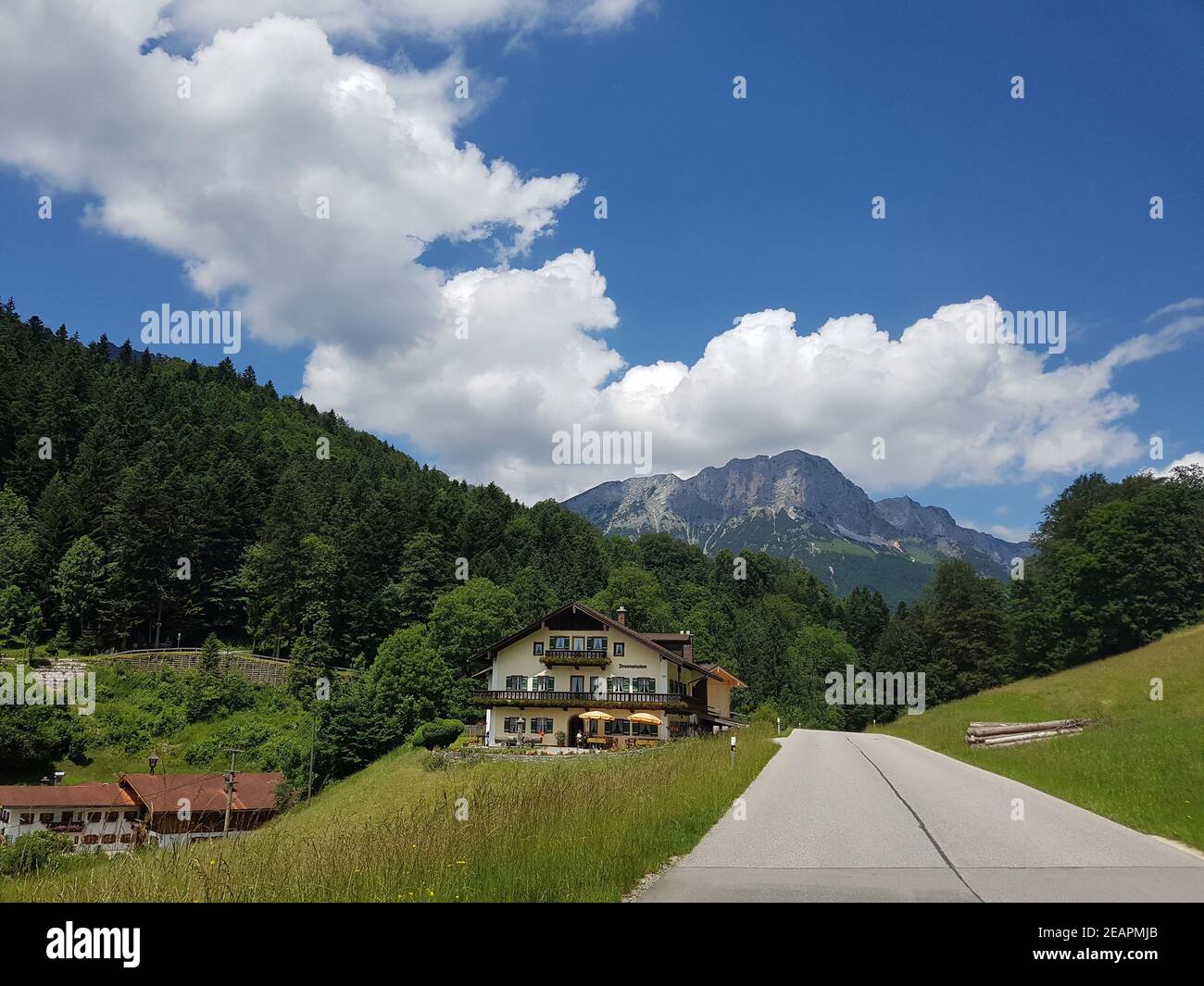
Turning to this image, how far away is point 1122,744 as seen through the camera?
19188 mm

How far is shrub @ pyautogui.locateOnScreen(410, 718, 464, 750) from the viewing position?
4591 centimetres

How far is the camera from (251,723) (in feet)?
188

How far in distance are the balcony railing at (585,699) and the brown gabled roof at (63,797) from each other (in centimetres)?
1966

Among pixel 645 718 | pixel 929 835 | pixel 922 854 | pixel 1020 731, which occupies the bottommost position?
pixel 645 718

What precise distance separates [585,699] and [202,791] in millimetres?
22063

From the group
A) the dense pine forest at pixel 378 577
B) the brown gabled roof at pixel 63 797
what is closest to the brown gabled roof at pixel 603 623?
the dense pine forest at pixel 378 577

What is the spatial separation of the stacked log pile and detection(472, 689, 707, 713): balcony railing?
67.2 feet

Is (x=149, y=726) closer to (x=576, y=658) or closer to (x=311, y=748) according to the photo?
(x=311, y=748)

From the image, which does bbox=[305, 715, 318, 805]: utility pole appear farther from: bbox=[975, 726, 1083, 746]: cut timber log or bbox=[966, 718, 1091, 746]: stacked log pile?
bbox=[975, 726, 1083, 746]: cut timber log

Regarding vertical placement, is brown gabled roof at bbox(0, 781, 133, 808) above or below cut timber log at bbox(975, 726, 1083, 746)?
below

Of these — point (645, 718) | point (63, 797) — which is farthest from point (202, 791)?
point (645, 718)

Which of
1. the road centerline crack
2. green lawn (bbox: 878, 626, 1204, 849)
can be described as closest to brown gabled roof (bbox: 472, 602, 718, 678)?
green lawn (bbox: 878, 626, 1204, 849)
